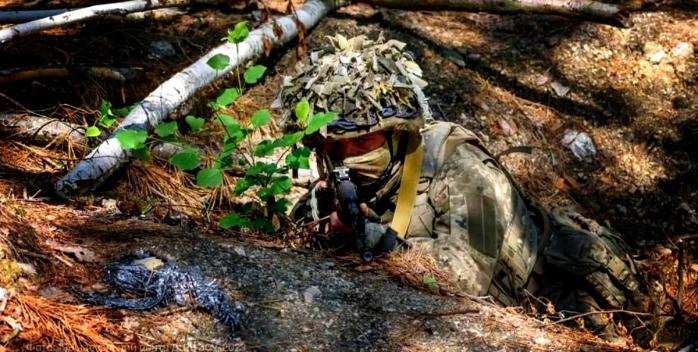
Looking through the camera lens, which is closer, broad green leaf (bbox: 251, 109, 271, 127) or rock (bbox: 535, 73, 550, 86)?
broad green leaf (bbox: 251, 109, 271, 127)

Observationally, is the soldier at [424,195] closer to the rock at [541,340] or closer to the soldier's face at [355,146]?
the soldier's face at [355,146]

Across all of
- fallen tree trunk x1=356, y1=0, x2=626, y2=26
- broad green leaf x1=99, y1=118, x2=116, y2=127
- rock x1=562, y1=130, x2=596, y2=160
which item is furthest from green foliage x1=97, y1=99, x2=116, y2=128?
rock x1=562, y1=130, x2=596, y2=160

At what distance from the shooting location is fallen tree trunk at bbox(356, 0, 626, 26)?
5.83 meters

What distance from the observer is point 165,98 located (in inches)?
195

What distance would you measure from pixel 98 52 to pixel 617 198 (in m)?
4.52

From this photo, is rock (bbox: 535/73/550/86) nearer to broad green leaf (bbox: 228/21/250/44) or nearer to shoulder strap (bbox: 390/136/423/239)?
shoulder strap (bbox: 390/136/423/239)

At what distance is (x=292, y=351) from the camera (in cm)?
267

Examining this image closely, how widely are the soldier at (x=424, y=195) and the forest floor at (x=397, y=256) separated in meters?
0.41

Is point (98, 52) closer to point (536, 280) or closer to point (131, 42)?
point (131, 42)

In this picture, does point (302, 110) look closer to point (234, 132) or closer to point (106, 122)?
point (234, 132)

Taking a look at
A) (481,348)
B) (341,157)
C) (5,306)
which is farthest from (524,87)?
(5,306)

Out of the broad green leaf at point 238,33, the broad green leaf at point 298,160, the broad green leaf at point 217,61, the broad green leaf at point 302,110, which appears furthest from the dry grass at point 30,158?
the broad green leaf at point 302,110

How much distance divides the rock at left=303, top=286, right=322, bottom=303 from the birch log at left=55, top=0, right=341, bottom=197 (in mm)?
1762

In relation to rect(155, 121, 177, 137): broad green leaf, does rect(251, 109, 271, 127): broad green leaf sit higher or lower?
higher
